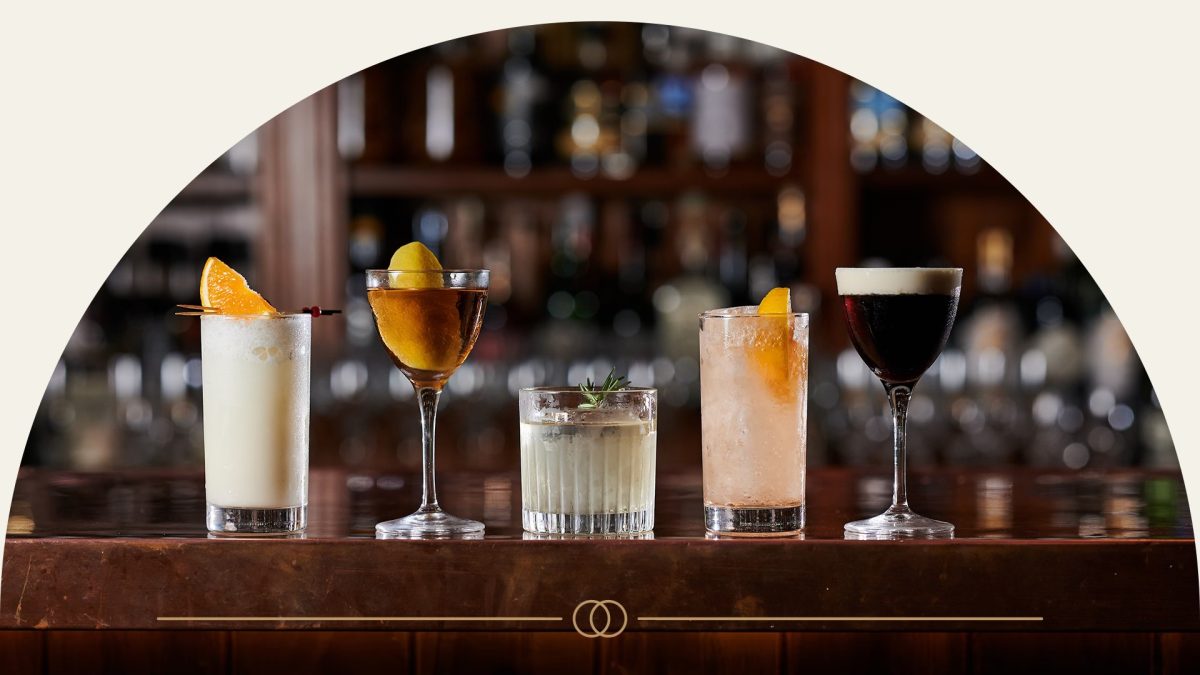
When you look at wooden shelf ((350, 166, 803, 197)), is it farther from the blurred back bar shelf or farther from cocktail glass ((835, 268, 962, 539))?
cocktail glass ((835, 268, 962, 539))

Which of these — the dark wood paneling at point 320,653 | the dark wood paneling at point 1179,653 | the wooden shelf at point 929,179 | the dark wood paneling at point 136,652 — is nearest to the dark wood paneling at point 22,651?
the dark wood paneling at point 136,652

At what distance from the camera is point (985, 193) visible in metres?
3.55

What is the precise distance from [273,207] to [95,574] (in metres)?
2.15

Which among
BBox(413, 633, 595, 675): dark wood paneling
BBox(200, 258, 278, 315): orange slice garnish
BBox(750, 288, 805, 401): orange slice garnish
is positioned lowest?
BBox(413, 633, 595, 675): dark wood paneling

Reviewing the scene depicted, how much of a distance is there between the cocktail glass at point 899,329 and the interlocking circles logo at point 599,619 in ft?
0.74

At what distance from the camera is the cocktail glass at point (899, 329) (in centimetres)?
133

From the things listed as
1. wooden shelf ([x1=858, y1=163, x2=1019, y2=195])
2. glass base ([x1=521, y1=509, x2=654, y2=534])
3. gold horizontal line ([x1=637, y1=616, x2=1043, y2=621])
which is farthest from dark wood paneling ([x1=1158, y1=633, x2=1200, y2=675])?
wooden shelf ([x1=858, y1=163, x2=1019, y2=195])

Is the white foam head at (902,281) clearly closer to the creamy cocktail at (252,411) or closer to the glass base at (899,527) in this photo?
the glass base at (899,527)

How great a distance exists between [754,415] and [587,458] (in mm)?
159

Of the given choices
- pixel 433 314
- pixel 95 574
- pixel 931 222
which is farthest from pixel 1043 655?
pixel 931 222

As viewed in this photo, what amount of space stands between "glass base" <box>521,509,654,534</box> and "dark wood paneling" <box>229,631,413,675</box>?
0.64 feet

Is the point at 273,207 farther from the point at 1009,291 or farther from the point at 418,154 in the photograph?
the point at 1009,291

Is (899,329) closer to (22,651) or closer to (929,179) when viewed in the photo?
(22,651)

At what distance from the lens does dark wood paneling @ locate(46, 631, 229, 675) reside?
1.40 meters
